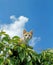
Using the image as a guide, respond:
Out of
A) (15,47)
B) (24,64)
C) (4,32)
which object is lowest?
(24,64)

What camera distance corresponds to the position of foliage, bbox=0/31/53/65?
4121mm

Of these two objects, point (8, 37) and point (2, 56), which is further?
point (8, 37)

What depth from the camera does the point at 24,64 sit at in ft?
14.0

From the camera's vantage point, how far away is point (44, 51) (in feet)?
15.2

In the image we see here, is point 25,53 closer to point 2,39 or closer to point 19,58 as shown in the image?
point 19,58

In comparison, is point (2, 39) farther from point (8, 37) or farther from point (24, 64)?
point (24, 64)

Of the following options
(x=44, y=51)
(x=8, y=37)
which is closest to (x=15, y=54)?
(x=8, y=37)

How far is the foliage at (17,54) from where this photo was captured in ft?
13.5

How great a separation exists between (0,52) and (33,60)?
2.36 ft

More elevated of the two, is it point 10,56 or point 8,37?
point 8,37

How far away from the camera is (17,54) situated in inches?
171

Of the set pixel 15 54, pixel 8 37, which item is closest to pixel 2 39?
pixel 8 37

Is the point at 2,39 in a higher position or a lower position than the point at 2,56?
higher

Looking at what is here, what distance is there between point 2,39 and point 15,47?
0.31 metres
